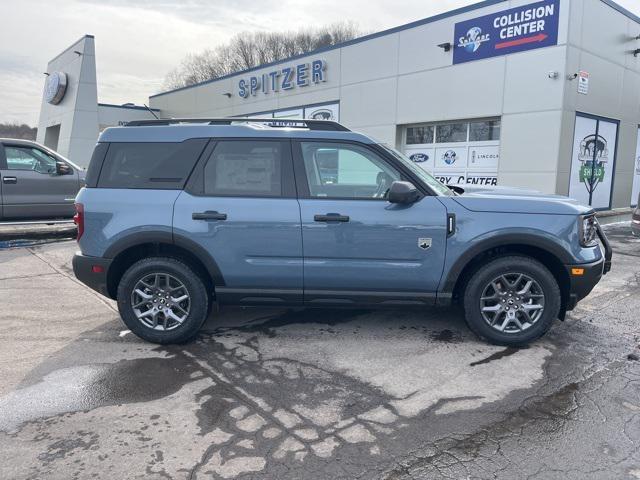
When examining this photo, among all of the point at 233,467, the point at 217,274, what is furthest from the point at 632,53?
the point at 233,467

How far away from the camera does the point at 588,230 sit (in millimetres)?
4309

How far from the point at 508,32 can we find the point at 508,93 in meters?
1.51

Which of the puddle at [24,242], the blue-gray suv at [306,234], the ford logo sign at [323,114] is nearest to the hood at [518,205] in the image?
the blue-gray suv at [306,234]

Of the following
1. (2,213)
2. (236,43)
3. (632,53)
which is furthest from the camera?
(236,43)

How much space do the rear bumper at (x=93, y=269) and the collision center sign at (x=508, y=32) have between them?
11.6 metres

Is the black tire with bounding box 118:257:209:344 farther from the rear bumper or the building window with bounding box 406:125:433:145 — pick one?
the building window with bounding box 406:125:433:145

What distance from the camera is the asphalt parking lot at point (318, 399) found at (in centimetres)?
272

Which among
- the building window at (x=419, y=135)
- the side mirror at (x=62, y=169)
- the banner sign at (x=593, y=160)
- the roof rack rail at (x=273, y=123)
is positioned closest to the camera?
the roof rack rail at (x=273, y=123)

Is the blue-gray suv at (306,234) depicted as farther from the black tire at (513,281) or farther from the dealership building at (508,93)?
the dealership building at (508,93)

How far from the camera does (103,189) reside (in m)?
4.36

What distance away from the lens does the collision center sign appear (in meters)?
11.8

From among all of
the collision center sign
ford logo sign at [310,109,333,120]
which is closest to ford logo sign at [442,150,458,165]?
the collision center sign

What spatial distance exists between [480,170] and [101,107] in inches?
964

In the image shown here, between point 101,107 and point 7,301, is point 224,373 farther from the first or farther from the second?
point 101,107
